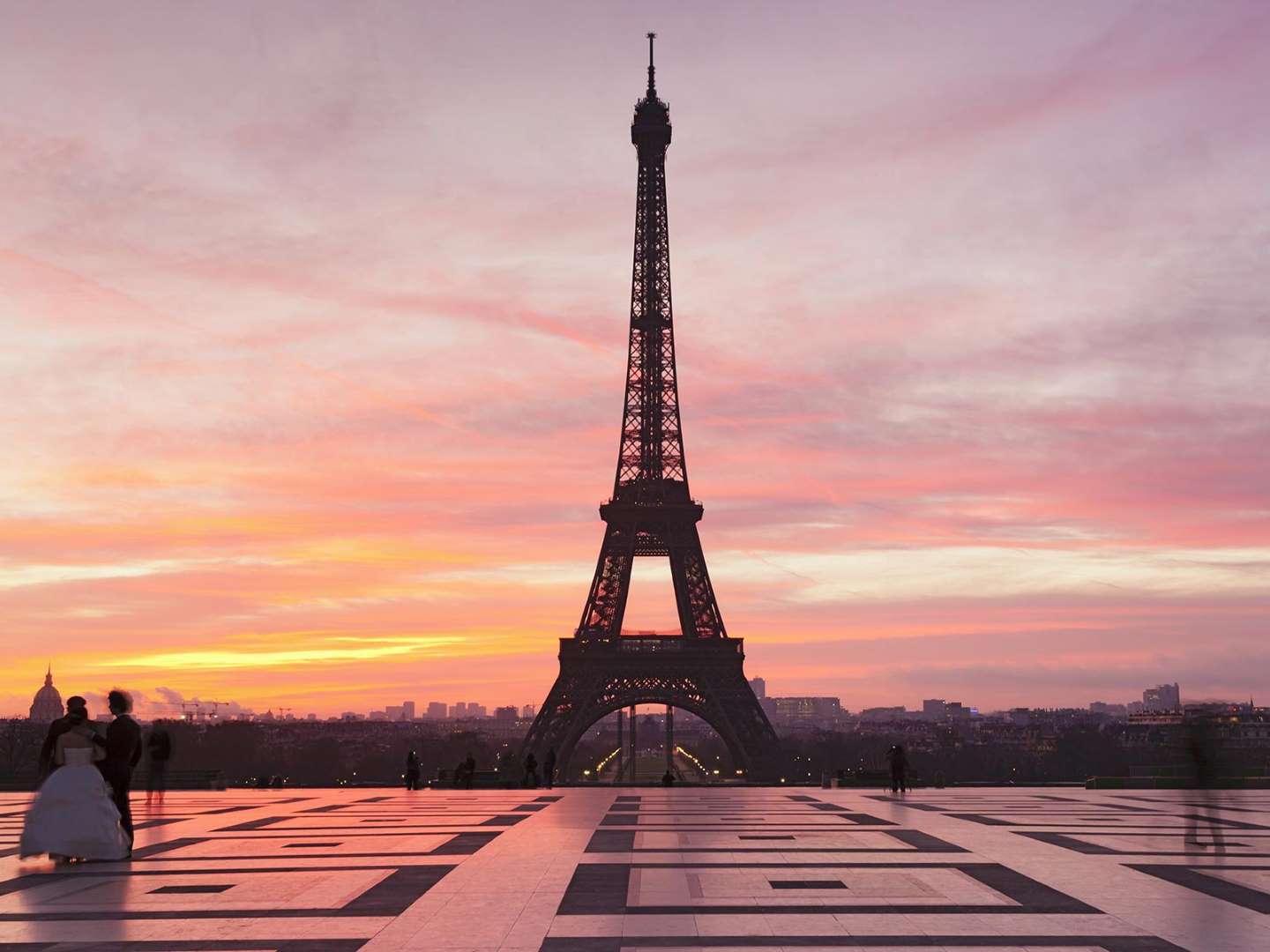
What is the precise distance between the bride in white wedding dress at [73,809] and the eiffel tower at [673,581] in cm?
5830

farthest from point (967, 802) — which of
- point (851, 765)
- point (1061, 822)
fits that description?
point (851, 765)

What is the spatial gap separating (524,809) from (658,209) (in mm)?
60066

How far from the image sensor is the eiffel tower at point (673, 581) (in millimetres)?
76500

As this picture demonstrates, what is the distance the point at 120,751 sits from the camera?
17250mm

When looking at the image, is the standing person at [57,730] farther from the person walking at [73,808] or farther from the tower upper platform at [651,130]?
the tower upper platform at [651,130]

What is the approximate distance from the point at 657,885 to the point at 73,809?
7409 millimetres

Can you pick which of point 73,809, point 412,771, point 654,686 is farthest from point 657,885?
point 654,686

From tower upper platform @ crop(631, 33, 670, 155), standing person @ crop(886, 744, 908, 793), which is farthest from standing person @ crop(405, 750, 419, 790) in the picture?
tower upper platform @ crop(631, 33, 670, 155)

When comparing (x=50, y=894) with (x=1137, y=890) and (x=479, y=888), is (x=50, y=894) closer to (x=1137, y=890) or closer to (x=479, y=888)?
(x=479, y=888)

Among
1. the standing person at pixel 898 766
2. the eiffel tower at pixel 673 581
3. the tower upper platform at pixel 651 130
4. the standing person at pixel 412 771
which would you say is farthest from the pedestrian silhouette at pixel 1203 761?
the tower upper platform at pixel 651 130

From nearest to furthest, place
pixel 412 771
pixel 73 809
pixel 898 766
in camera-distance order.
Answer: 1. pixel 73 809
2. pixel 898 766
3. pixel 412 771

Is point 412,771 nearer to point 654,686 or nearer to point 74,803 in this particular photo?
point 74,803

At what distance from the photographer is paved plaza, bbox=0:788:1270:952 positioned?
10.7 meters

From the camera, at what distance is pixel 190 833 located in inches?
823
